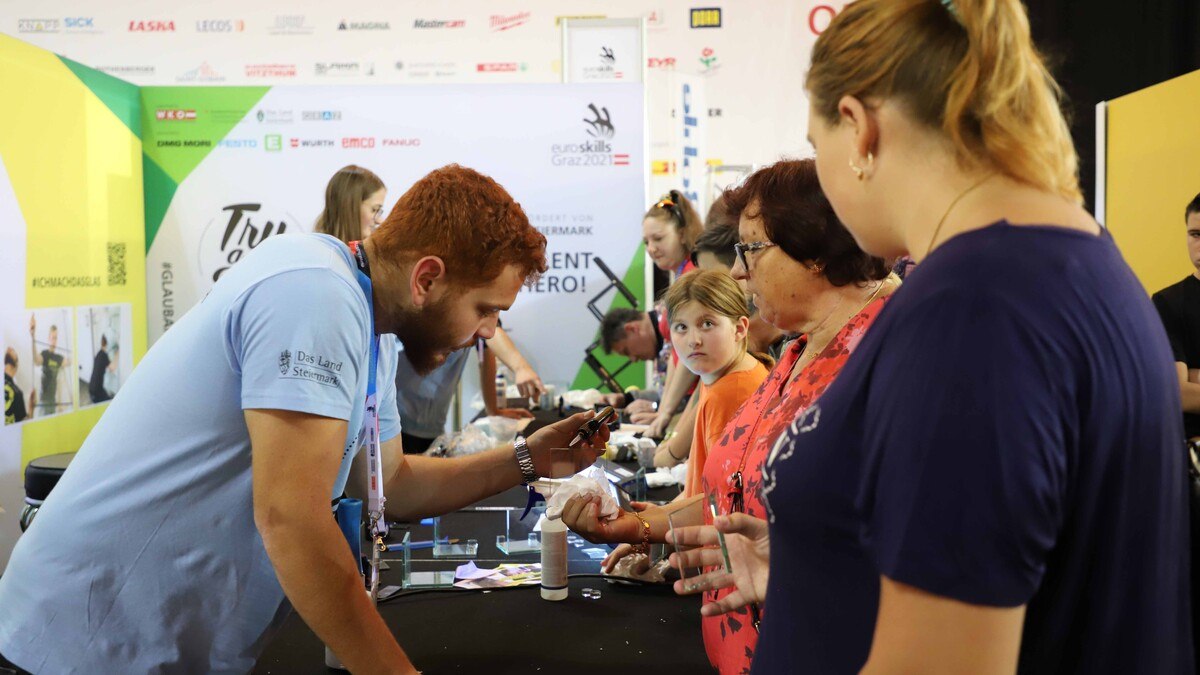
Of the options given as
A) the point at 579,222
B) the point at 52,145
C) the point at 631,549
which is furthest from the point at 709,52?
the point at 631,549

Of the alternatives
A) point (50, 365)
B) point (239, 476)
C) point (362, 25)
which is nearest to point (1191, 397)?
point (239, 476)

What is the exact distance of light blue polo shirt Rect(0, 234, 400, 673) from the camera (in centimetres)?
123

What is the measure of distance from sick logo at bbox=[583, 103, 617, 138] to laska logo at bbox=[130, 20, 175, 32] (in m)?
4.61

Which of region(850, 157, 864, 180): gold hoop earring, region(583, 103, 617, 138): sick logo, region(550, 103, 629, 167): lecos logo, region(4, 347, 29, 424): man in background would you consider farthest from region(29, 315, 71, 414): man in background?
region(850, 157, 864, 180): gold hoop earring

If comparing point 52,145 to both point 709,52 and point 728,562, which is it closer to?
point 728,562

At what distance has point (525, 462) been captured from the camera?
187 centimetres

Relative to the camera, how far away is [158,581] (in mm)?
1263

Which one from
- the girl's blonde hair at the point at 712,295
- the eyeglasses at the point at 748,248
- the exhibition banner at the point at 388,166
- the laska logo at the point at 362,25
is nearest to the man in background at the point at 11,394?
the exhibition banner at the point at 388,166

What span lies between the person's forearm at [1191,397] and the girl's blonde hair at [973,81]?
3.04 m

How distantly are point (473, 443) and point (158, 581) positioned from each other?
2083 millimetres

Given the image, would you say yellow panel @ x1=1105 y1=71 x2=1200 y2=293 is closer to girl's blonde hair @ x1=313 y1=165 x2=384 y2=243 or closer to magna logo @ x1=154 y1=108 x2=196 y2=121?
girl's blonde hair @ x1=313 y1=165 x2=384 y2=243

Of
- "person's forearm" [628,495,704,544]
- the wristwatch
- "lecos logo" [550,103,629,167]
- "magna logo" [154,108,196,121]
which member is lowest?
"person's forearm" [628,495,704,544]

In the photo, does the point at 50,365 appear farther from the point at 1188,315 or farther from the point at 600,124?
the point at 1188,315

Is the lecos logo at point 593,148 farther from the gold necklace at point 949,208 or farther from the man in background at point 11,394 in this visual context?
the gold necklace at point 949,208
